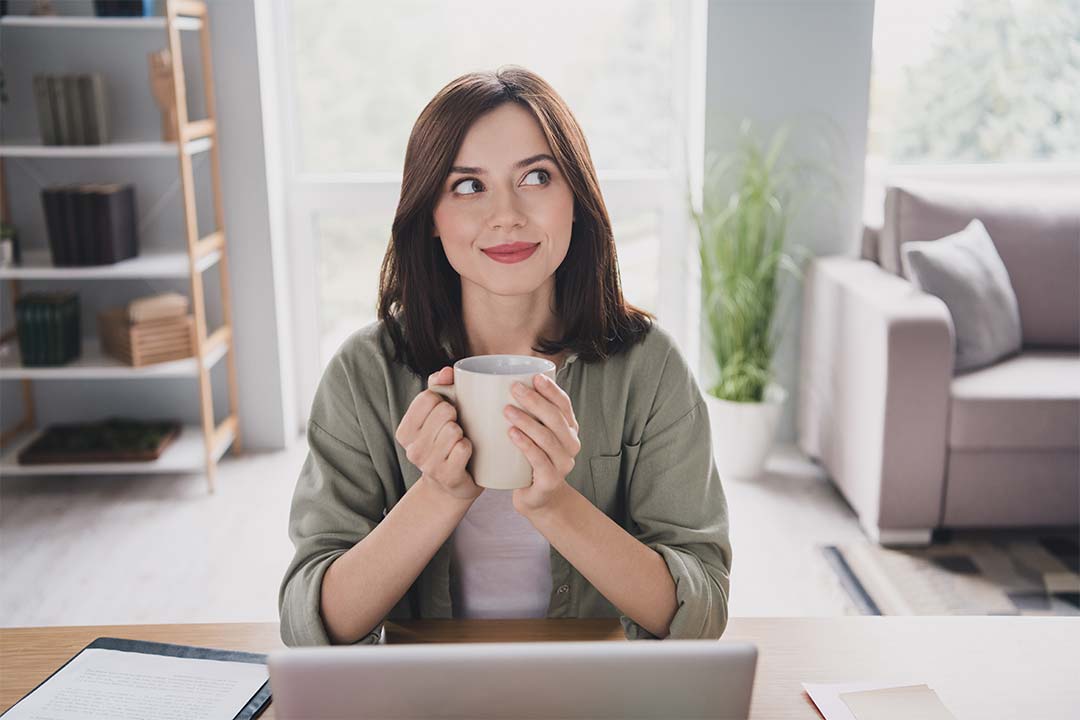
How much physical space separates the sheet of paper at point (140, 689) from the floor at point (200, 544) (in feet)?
4.41

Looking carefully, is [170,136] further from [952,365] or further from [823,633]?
[823,633]

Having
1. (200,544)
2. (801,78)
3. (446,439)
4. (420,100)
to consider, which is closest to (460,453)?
(446,439)

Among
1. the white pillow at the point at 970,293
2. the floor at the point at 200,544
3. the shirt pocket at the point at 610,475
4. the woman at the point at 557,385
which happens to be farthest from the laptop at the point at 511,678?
the white pillow at the point at 970,293

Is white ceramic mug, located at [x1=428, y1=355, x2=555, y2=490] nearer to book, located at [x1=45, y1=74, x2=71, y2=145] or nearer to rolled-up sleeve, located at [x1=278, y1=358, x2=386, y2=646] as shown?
rolled-up sleeve, located at [x1=278, y1=358, x2=386, y2=646]

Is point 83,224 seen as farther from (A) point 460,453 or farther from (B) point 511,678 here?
(B) point 511,678

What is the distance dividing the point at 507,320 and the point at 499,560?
286mm

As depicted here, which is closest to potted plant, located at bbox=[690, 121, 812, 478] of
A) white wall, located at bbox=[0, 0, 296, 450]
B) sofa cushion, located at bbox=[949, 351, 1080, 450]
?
sofa cushion, located at bbox=[949, 351, 1080, 450]

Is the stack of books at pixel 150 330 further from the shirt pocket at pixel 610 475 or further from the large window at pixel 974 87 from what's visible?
the large window at pixel 974 87

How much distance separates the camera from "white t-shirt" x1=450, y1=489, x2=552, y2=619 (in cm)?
117

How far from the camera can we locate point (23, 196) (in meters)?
3.25

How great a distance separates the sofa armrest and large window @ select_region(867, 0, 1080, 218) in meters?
0.82

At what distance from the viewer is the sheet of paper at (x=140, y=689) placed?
2.70 feet

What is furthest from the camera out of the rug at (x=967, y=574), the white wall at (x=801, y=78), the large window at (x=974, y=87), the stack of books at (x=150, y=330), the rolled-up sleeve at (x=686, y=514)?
the large window at (x=974, y=87)

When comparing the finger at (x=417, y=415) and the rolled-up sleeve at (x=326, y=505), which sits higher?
the finger at (x=417, y=415)
